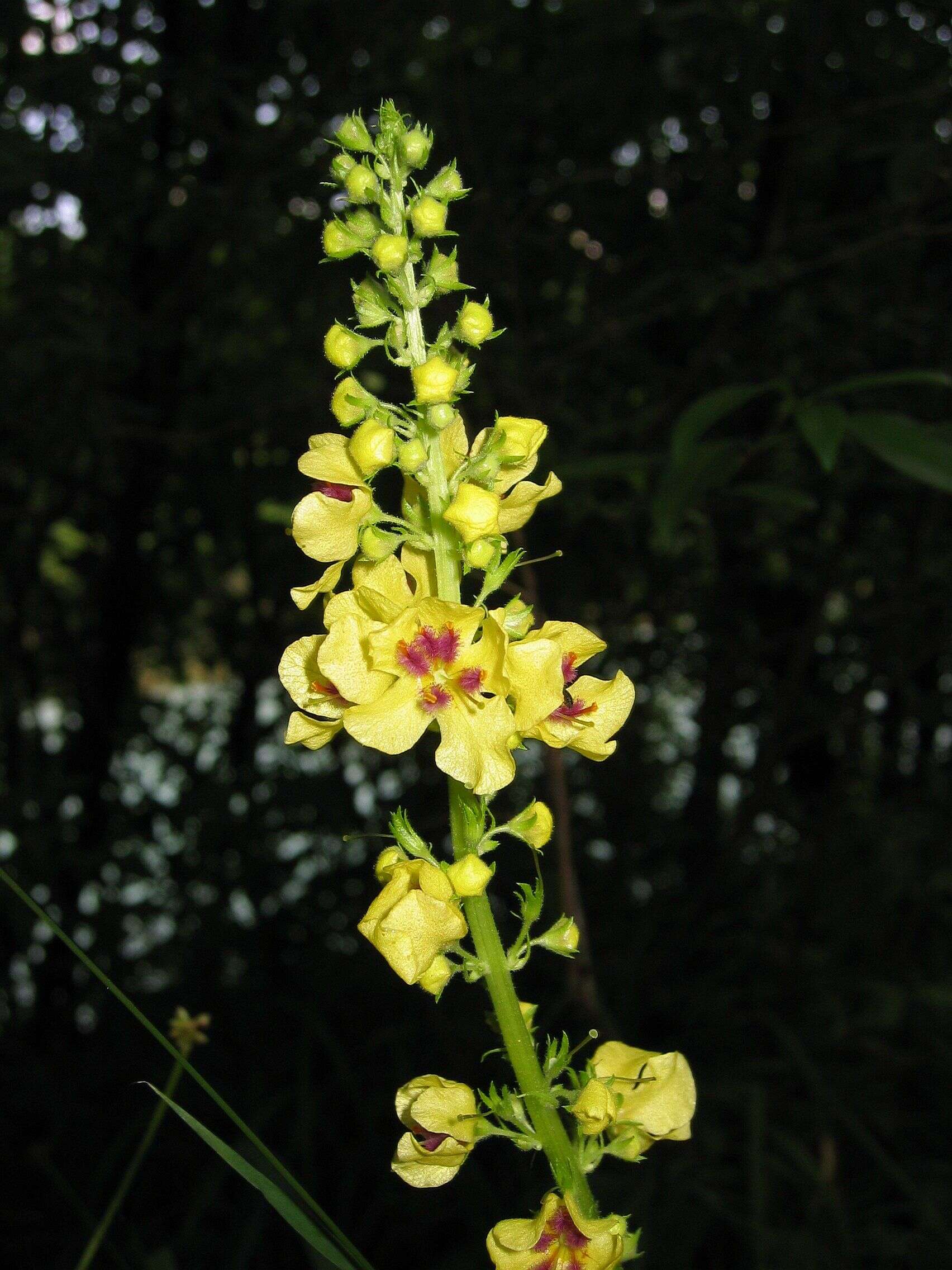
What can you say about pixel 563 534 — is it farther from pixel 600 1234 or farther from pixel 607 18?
pixel 600 1234

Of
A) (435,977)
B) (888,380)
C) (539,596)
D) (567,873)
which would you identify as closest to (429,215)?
(435,977)

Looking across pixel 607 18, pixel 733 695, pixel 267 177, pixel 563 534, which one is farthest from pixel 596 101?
pixel 733 695

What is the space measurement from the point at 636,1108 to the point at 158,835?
3.66 metres

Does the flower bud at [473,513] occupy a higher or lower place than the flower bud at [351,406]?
lower

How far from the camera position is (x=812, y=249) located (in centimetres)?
393

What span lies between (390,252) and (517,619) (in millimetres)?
395

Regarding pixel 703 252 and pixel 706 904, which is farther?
pixel 706 904

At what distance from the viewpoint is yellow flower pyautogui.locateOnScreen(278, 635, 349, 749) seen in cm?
119

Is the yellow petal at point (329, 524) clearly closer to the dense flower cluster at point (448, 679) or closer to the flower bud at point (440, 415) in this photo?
the dense flower cluster at point (448, 679)

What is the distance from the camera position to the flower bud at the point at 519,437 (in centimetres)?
114

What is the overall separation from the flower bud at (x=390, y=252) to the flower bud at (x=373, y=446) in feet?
0.52

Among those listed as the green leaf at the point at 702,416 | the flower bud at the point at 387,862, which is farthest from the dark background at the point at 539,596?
the flower bud at the point at 387,862

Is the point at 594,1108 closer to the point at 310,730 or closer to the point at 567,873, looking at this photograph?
the point at 310,730

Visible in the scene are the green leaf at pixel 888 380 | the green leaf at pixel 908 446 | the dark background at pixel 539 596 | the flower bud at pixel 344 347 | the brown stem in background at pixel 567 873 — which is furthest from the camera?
the dark background at pixel 539 596
